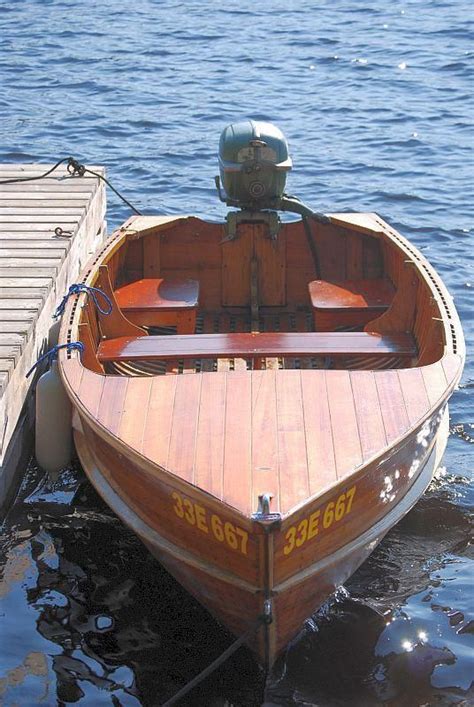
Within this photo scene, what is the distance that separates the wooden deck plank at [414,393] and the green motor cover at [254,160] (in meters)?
2.75

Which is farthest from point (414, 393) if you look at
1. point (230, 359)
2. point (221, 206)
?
point (221, 206)

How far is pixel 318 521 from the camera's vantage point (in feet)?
19.3

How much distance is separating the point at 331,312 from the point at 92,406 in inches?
111

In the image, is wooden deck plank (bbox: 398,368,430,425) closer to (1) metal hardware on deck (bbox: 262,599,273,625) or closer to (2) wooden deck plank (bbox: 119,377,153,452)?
(1) metal hardware on deck (bbox: 262,599,273,625)

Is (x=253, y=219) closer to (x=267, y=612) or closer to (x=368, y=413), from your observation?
(x=368, y=413)

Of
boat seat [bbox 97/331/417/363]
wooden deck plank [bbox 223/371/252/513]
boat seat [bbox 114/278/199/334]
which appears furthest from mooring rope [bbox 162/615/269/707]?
boat seat [bbox 114/278/199/334]

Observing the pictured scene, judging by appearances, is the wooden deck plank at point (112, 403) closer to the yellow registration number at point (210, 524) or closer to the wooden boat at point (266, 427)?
the wooden boat at point (266, 427)

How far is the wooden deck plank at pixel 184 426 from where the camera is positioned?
6059 millimetres

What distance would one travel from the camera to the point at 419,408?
6.65m

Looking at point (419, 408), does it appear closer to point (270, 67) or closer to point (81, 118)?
point (81, 118)

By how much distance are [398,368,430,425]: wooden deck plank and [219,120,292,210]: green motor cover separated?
2751mm

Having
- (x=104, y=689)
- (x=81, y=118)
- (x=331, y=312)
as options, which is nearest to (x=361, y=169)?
(x=81, y=118)

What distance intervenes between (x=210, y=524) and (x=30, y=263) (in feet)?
13.9

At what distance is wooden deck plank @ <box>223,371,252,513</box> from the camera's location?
18.9 feet
